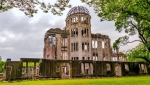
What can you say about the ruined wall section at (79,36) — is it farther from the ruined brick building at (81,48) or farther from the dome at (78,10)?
the dome at (78,10)

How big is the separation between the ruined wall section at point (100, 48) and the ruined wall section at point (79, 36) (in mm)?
2408

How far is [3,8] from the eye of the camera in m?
9.94

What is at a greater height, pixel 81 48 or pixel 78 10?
pixel 78 10

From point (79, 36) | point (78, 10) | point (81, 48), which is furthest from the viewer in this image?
point (78, 10)

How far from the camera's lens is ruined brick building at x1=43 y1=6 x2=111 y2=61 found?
3828cm

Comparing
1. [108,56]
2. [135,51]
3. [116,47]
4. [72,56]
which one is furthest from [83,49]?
[135,51]

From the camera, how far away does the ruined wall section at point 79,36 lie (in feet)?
125

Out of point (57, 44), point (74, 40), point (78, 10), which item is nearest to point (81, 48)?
point (74, 40)

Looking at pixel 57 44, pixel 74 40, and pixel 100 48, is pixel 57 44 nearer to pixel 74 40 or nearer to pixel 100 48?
pixel 74 40

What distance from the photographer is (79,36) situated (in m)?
38.7

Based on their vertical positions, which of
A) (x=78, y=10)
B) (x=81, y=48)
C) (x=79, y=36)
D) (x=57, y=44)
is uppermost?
(x=78, y=10)

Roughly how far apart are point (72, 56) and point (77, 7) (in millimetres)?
12411

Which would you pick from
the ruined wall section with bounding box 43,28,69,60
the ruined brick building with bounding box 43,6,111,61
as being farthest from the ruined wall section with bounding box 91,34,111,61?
the ruined wall section with bounding box 43,28,69,60

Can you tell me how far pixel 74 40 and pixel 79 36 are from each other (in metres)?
1.59
